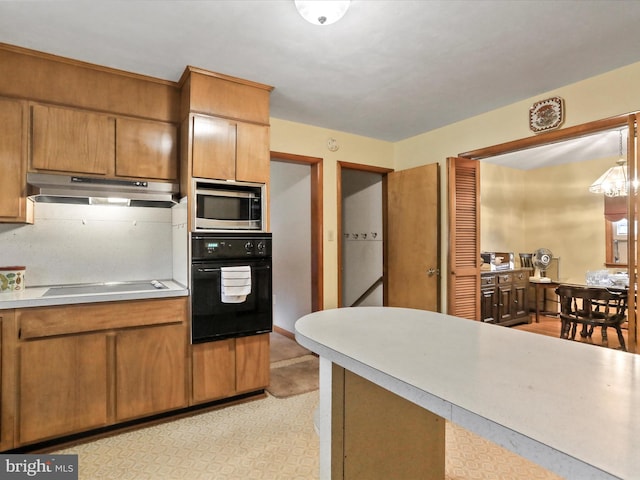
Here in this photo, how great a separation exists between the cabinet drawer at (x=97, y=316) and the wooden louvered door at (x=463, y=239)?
2430 millimetres

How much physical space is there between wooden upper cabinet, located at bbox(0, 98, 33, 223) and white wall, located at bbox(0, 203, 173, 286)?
0.93 feet

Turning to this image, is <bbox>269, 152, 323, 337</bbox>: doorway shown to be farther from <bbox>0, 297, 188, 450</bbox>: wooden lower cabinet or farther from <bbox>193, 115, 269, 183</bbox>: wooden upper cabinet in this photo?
<bbox>0, 297, 188, 450</bbox>: wooden lower cabinet

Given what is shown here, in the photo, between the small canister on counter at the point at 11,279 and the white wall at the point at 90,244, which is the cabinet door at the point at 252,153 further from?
the small canister on counter at the point at 11,279

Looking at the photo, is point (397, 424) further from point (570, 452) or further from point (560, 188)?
point (560, 188)

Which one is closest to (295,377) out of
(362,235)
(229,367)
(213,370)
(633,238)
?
(229,367)

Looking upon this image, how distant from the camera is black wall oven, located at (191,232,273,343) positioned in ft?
7.79

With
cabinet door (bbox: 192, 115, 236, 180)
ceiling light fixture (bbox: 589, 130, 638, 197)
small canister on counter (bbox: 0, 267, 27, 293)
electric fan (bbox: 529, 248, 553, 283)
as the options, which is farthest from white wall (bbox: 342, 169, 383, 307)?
small canister on counter (bbox: 0, 267, 27, 293)

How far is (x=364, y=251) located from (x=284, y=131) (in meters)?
1.98

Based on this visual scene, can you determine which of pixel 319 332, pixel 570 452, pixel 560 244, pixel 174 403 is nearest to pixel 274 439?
pixel 174 403

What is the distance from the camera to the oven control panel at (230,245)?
93.0 inches

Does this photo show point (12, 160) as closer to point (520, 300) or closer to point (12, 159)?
point (12, 159)

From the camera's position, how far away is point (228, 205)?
254 cm

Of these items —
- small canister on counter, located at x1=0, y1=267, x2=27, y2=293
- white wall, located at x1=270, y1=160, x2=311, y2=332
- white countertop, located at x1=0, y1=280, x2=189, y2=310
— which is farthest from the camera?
white wall, located at x1=270, y1=160, x2=311, y2=332
